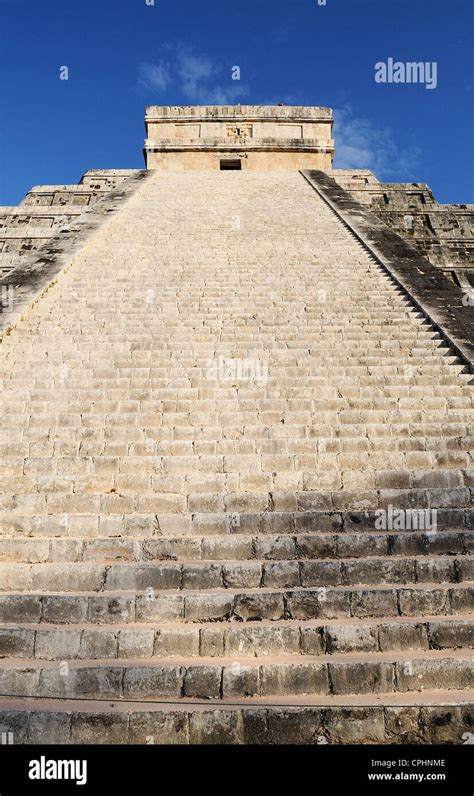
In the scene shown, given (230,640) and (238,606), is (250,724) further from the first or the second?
(238,606)

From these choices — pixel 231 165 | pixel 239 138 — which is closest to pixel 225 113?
pixel 239 138

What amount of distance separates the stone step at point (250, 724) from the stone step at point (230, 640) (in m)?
0.40

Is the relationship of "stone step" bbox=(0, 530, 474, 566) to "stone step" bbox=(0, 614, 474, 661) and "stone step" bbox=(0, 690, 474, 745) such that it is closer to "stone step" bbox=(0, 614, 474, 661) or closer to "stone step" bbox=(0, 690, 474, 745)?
"stone step" bbox=(0, 614, 474, 661)

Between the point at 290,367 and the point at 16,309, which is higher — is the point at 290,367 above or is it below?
below

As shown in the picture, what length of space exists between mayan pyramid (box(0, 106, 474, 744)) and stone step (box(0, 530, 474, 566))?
0.05 ft

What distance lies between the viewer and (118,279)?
870cm

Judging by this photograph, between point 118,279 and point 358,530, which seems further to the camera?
point 118,279

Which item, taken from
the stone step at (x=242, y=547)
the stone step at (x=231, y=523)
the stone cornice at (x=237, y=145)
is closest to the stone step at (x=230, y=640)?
the stone step at (x=242, y=547)

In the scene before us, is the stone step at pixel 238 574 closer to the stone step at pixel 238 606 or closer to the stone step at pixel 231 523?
the stone step at pixel 238 606

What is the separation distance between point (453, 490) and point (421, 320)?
342 centimetres

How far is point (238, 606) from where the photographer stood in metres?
3.63
